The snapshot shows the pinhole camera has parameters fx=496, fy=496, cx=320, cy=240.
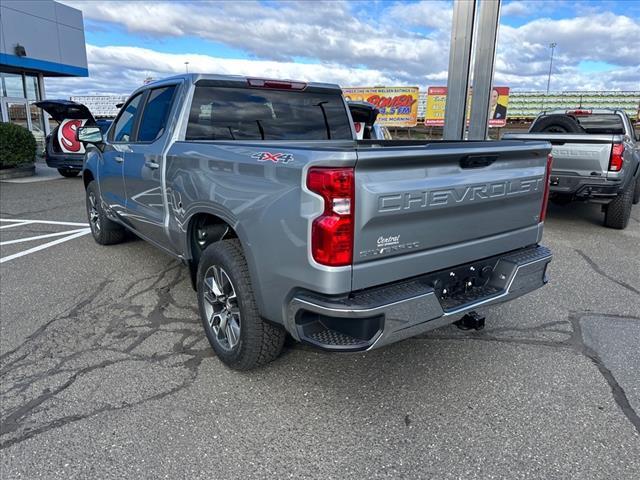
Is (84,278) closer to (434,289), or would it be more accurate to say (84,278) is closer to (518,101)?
(434,289)

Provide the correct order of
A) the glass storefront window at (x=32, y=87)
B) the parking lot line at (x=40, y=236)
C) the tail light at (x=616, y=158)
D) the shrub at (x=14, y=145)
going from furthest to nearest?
the glass storefront window at (x=32, y=87) → the shrub at (x=14, y=145) → the tail light at (x=616, y=158) → the parking lot line at (x=40, y=236)

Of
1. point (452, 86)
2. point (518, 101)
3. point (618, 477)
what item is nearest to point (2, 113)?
point (452, 86)

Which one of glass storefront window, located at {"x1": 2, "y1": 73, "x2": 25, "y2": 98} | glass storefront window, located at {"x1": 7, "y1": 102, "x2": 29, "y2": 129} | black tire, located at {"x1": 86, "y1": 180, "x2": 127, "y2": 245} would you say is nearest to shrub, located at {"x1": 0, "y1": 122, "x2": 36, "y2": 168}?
glass storefront window, located at {"x1": 7, "y1": 102, "x2": 29, "y2": 129}

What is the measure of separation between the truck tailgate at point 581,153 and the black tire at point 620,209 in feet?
2.38

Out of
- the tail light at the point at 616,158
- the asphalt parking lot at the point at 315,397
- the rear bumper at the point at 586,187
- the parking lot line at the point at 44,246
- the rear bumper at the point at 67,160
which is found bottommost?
the parking lot line at the point at 44,246

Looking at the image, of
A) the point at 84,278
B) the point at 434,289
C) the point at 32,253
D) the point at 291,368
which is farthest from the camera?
the point at 32,253

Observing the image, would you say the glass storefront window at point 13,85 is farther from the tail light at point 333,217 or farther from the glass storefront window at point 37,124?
the tail light at point 333,217

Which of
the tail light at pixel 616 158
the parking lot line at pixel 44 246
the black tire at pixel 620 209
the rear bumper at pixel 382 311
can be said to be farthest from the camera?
the black tire at pixel 620 209

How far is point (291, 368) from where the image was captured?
11.0ft

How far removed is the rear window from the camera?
30.0ft

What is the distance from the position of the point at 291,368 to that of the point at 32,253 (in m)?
4.44

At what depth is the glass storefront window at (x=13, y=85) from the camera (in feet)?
59.6

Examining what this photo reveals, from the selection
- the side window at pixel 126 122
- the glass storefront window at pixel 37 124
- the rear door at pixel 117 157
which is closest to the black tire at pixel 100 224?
the rear door at pixel 117 157

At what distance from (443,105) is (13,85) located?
21.6 metres
